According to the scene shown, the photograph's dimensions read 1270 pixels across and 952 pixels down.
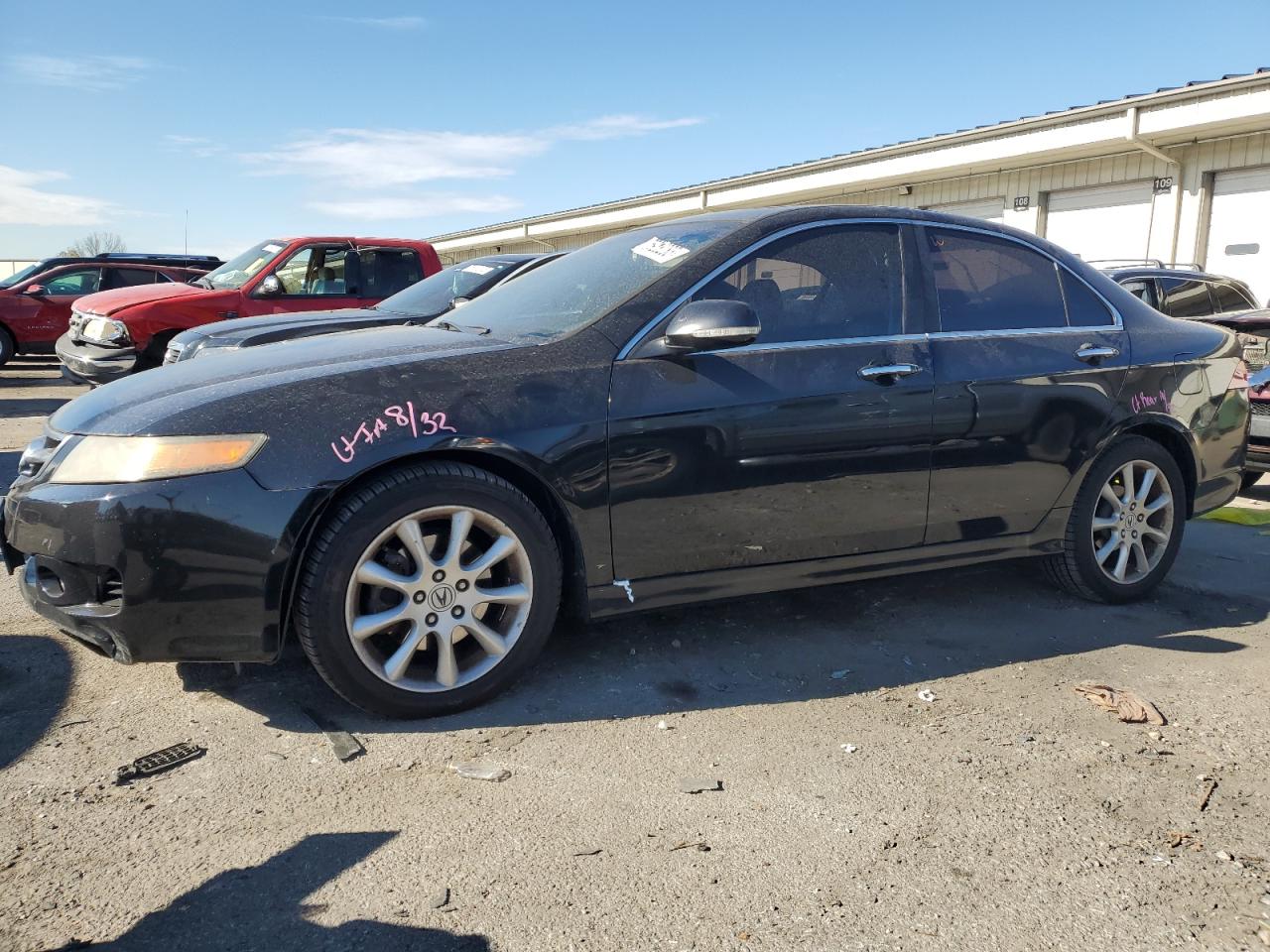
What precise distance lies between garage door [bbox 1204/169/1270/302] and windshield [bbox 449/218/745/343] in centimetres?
1280

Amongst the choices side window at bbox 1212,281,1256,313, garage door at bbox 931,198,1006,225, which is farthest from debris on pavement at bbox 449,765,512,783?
garage door at bbox 931,198,1006,225

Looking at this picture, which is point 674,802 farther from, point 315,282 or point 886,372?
point 315,282

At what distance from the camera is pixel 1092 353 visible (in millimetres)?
4297

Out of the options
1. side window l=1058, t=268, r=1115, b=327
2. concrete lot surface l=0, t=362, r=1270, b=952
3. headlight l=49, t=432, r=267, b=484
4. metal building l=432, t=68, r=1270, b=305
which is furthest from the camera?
metal building l=432, t=68, r=1270, b=305

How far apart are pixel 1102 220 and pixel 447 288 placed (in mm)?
12187

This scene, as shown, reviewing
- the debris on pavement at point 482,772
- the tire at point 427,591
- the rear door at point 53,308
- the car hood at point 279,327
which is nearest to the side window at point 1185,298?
the car hood at point 279,327

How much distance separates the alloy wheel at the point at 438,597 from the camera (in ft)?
10.2

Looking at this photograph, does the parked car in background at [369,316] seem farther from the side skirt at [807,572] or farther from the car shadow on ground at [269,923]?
the car shadow on ground at [269,923]

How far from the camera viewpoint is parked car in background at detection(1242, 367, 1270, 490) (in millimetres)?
6785

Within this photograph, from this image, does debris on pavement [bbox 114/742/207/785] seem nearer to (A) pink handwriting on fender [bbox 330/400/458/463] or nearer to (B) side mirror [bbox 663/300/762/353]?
(A) pink handwriting on fender [bbox 330/400/458/463]

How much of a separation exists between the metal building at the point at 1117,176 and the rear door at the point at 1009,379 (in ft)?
35.7

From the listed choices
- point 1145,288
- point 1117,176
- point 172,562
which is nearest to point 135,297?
point 172,562

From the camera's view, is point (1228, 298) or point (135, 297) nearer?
point (135, 297)

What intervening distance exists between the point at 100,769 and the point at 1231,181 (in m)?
15.8
